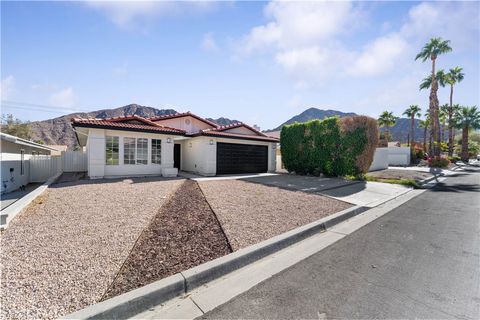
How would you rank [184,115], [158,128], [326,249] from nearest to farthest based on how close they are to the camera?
[326,249] → [158,128] → [184,115]

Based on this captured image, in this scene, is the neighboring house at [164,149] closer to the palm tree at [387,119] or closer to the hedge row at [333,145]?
the hedge row at [333,145]

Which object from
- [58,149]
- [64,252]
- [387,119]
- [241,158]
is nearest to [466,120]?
[387,119]

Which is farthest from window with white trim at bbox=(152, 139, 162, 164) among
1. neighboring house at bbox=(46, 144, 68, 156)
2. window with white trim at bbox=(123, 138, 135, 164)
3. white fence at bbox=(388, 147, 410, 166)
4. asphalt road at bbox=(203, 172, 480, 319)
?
white fence at bbox=(388, 147, 410, 166)

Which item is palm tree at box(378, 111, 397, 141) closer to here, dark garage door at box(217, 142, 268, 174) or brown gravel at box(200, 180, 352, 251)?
dark garage door at box(217, 142, 268, 174)

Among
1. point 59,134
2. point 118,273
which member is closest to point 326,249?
point 118,273

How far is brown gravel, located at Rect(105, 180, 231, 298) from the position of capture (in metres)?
2.92

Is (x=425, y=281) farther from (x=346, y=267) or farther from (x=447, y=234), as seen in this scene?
(x=447, y=234)

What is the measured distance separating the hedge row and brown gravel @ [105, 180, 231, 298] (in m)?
10.7

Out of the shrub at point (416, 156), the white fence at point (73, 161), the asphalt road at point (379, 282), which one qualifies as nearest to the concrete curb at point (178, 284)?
the asphalt road at point (379, 282)

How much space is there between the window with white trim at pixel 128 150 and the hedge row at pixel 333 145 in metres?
10.8

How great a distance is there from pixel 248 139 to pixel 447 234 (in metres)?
12.3

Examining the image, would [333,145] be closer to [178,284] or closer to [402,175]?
[402,175]

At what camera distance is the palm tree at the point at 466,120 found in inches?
1467

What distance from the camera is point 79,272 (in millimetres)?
2916
